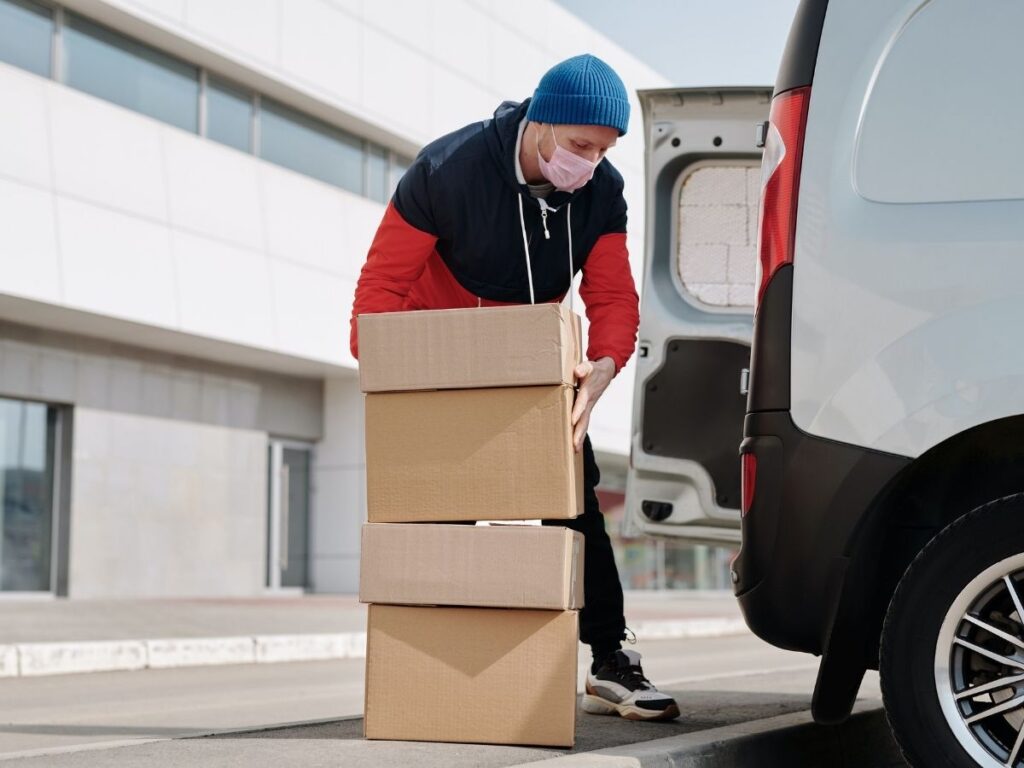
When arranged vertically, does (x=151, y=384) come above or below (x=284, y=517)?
above

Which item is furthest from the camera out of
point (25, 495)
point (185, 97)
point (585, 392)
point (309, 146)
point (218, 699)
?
point (309, 146)

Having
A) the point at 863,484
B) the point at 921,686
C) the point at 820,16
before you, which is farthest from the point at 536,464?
the point at 820,16

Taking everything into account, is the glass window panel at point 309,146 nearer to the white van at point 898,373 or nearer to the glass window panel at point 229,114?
the glass window panel at point 229,114

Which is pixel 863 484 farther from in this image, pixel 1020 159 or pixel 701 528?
pixel 701 528

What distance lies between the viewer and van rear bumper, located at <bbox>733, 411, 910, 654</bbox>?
3.26 metres

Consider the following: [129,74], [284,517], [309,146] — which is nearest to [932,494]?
[129,74]

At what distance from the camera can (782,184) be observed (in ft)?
11.3

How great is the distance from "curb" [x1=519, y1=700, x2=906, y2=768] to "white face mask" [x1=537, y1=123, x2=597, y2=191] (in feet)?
5.06

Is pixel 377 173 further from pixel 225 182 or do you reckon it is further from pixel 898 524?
pixel 898 524

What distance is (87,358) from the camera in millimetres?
18750

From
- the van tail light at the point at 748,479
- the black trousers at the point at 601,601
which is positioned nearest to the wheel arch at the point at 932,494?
the van tail light at the point at 748,479

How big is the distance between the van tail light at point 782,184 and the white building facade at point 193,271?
13846 mm

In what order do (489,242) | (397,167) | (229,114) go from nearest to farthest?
(489,242), (229,114), (397,167)

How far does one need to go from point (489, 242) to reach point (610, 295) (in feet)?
1.38
